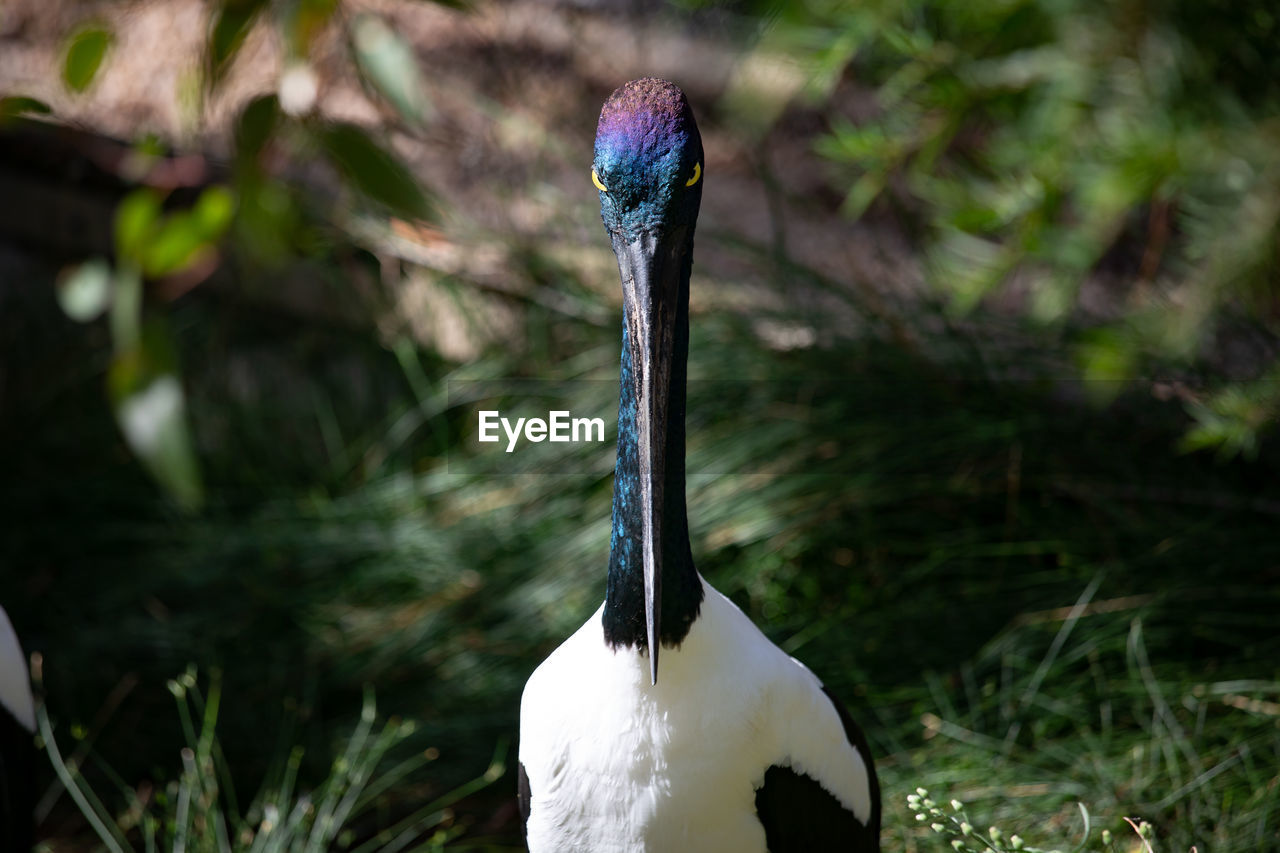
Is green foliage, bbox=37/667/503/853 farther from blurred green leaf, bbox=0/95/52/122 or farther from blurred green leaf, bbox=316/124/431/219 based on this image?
blurred green leaf, bbox=316/124/431/219

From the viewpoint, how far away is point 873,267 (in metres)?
3.10

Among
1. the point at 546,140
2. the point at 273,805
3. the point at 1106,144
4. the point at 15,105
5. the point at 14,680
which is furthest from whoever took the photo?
the point at 546,140

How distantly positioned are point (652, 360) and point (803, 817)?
0.55m

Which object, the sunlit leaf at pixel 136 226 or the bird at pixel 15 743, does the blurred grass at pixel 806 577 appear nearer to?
the bird at pixel 15 743

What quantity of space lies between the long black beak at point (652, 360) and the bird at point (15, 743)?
98 cm

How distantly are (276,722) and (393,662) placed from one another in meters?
0.25

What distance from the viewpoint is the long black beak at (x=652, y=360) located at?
117cm

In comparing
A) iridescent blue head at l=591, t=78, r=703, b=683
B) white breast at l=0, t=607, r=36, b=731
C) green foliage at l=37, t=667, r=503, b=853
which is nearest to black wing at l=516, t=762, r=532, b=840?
iridescent blue head at l=591, t=78, r=703, b=683

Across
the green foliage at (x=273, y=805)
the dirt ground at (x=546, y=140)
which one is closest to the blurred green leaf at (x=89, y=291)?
the green foliage at (x=273, y=805)

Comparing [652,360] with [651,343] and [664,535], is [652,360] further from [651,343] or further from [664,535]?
[664,535]

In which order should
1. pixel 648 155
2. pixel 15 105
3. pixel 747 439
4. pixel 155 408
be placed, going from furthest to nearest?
1. pixel 747 439
2. pixel 648 155
3. pixel 15 105
4. pixel 155 408

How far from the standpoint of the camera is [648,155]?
115 centimetres

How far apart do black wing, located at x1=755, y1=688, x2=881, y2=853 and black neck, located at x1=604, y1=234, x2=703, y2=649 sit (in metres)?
0.20

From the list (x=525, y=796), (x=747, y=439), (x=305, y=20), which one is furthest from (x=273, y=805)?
(x=305, y=20)
